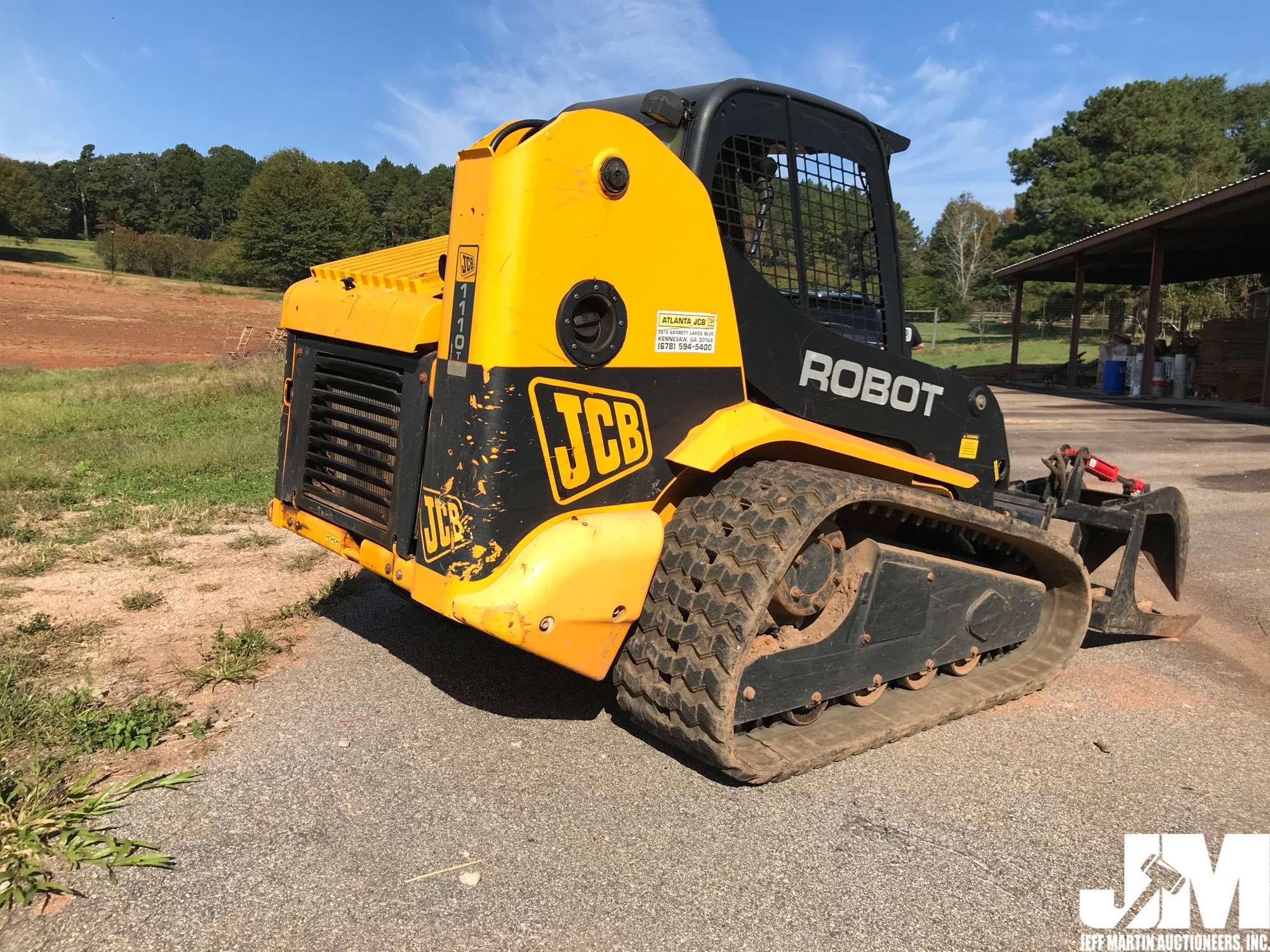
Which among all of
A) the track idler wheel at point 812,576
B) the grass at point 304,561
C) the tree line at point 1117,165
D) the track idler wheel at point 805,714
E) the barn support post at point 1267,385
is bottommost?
the grass at point 304,561

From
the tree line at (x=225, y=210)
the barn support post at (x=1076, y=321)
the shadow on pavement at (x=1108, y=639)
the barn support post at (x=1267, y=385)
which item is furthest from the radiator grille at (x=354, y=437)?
the tree line at (x=225, y=210)

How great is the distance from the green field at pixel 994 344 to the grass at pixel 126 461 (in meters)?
20.7

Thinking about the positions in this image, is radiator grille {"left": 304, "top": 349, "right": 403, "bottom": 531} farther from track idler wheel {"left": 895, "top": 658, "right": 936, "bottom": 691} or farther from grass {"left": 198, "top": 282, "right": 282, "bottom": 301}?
grass {"left": 198, "top": 282, "right": 282, "bottom": 301}

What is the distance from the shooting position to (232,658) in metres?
4.11

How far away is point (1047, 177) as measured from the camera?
44.1 meters

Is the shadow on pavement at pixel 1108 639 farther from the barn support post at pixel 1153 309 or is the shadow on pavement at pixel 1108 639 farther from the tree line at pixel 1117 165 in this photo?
the tree line at pixel 1117 165

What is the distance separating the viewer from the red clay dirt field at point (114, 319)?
27.6 m

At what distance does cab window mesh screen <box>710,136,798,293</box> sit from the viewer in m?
3.32

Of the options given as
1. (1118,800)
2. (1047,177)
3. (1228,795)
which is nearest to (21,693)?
(1118,800)

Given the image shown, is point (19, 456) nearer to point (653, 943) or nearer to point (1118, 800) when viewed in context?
point (653, 943)

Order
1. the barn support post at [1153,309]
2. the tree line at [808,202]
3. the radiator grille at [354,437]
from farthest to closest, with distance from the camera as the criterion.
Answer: the tree line at [808,202] → the barn support post at [1153,309] → the radiator grille at [354,437]

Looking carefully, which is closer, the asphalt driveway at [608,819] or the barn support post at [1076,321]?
the asphalt driveway at [608,819]

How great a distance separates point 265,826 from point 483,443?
144 cm

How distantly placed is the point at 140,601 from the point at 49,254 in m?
83.1
